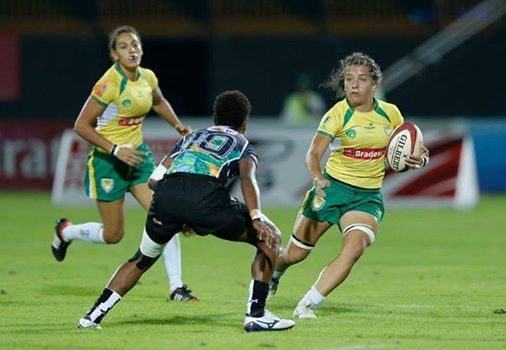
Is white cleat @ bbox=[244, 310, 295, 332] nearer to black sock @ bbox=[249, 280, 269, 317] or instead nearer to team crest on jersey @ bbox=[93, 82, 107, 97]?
black sock @ bbox=[249, 280, 269, 317]

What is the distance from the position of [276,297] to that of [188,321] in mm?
1769

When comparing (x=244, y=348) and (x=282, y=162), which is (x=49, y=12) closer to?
(x=282, y=162)

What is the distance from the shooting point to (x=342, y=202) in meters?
10.9

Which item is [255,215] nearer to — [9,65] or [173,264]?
[173,264]

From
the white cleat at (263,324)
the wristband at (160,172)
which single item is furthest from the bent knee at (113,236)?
the white cleat at (263,324)

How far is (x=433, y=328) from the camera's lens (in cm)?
996

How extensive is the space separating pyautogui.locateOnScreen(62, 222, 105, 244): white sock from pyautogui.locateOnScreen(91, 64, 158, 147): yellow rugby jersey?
93cm

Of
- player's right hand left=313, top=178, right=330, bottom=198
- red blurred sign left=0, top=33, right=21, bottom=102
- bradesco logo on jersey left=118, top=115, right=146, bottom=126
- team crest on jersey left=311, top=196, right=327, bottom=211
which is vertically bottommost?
team crest on jersey left=311, top=196, right=327, bottom=211

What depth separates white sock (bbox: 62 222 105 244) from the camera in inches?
513

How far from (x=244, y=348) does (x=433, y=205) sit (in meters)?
14.5

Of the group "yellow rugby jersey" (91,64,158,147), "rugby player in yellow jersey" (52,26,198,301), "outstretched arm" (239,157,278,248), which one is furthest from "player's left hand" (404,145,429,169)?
"yellow rugby jersey" (91,64,158,147)

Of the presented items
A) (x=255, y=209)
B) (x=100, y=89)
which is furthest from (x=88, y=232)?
(x=255, y=209)

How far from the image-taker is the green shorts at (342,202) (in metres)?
10.8

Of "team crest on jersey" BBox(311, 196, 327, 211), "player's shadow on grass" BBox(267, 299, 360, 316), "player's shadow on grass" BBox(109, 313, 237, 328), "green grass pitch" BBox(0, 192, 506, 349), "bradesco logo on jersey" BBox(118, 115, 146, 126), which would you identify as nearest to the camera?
"green grass pitch" BBox(0, 192, 506, 349)
